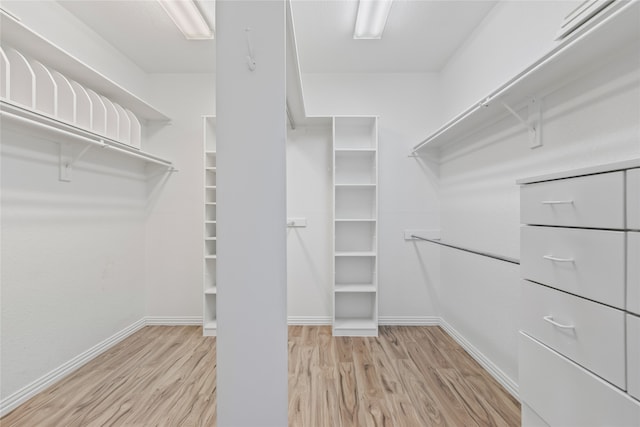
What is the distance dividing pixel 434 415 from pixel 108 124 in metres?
2.90

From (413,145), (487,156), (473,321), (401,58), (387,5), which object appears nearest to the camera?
(387,5)

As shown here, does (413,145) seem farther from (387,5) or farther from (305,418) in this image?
(305,418)

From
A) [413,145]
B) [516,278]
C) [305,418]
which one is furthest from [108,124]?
[516,278]

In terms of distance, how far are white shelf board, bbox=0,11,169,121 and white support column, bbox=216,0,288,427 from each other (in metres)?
1.37

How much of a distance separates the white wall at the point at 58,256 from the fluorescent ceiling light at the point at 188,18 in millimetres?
1143

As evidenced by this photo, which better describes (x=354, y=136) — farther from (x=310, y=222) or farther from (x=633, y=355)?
(x=633, y=355)

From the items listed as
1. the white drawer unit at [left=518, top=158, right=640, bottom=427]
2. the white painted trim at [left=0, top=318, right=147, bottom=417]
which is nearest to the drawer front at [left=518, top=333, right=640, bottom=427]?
the white drawer unit at [left=518, top=158, right=640, bottom=427]

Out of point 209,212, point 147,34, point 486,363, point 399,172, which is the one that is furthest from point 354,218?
point 147,34

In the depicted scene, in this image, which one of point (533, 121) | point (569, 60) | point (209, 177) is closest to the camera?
point (569, 60)

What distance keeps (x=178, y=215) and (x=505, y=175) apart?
276 cm

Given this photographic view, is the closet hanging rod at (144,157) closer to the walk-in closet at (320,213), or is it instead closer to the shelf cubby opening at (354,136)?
the walk-in closet at (320,213)

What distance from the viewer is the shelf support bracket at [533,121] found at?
1440 millimetres

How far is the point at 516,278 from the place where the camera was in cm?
163

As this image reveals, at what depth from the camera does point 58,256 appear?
70.8 inches
